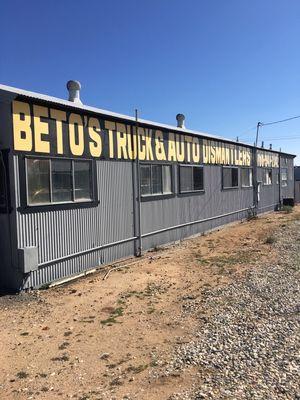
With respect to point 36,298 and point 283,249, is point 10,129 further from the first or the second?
point 283,249

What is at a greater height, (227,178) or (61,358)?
(227,178)

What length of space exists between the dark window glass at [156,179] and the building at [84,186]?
0.11 feet

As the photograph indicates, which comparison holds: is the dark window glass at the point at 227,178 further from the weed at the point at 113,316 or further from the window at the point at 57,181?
the weed at the point at 113,316

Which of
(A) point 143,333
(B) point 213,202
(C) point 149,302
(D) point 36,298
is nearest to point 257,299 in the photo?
(C) point 149,302

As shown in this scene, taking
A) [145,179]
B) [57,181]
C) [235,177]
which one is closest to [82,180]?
[57,181]

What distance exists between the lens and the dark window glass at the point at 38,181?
860 cm

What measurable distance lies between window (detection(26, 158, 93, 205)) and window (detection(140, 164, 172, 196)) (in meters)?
2.72

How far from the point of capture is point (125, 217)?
38.6ft

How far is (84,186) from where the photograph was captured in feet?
33.3

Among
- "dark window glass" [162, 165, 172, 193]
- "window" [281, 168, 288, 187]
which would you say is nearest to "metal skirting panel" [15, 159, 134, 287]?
"dark window glass" [162, 165, 172, 193]

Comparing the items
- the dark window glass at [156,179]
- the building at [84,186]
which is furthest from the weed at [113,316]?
the dark window glass at [156,179]

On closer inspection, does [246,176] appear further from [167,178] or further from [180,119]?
[167,178]

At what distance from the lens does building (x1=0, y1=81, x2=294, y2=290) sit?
8.39 m

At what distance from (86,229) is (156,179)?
4.00 metres
